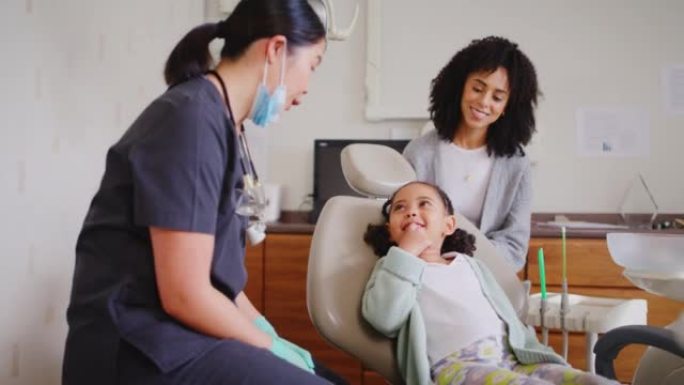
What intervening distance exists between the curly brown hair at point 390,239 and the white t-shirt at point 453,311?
9cm

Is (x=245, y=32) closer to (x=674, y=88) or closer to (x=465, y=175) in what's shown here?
(x=465, y=175)

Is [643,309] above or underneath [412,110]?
underneath

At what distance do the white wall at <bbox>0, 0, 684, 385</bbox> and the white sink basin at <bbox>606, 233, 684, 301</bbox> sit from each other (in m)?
1.28

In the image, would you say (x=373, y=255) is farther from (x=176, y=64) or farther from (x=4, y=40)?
(x=4, y=40)

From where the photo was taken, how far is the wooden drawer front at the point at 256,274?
7.45ft

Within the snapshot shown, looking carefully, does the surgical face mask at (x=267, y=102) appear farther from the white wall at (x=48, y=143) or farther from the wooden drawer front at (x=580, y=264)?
the wooden drawer front at (x=580, y=264)

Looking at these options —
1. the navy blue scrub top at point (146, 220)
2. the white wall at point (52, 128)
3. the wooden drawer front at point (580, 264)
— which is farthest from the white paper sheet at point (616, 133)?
the navy blue scrub top at point (146, 220)

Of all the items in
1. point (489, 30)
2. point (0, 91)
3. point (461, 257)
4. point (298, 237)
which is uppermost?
point (489, 30)

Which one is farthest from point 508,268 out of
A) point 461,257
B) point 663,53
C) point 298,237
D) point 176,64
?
point 663,53

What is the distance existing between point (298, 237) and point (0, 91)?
3.96ft

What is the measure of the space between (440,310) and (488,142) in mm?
545

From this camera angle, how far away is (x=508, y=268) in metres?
1.39

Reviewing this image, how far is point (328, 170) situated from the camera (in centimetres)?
263

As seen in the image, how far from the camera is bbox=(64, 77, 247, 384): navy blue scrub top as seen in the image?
75cm
